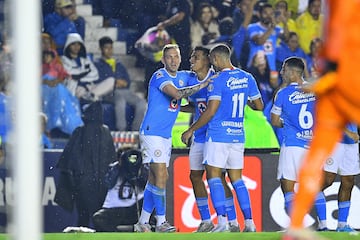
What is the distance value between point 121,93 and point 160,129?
7.08 feet

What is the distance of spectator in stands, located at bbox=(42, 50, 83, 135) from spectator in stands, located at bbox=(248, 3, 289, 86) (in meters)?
2.27

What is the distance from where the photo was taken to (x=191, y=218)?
45.3 feet

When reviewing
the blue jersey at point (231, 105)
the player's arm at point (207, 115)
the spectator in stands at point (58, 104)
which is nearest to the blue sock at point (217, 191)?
the blue jersey at point (231, 105)

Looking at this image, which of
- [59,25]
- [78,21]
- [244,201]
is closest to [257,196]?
[244,201]

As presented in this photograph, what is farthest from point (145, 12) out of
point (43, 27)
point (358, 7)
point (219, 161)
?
point (358, 7)

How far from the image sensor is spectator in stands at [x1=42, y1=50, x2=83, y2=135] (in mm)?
14016

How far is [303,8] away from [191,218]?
3.05 metres

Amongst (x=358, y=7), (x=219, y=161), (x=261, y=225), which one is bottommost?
(x=261, y=225)

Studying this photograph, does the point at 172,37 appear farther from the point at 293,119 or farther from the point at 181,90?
the point at 293,119

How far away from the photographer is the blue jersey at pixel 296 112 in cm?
1181

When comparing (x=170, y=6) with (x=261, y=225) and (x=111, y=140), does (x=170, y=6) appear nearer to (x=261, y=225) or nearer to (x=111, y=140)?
(x=111, y=140)

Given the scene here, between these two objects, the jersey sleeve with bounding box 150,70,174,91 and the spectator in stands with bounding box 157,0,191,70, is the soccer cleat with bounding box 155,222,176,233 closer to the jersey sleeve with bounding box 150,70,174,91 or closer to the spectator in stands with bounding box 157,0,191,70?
the jersey sleeve with bounding box 150,70,174,91

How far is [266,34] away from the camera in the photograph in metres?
14.4

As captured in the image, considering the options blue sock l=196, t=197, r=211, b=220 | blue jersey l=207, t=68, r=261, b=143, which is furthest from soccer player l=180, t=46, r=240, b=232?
blue jersey l=207, t=68, r=261, b=143
